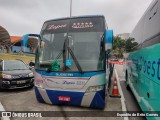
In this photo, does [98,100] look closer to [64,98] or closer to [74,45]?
[64,98]

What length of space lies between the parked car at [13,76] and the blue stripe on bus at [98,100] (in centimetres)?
429

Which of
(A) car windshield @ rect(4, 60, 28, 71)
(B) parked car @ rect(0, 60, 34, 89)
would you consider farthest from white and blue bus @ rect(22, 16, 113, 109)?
(A) car windshield @ rect(4, 60, 28, 71)

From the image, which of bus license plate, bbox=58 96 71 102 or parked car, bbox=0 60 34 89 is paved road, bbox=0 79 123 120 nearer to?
bus license plate, bbox=58 96 71 102

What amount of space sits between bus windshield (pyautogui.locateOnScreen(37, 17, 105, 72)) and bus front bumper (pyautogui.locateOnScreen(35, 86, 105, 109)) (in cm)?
73

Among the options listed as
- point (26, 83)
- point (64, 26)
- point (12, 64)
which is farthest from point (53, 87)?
point (12, 64)

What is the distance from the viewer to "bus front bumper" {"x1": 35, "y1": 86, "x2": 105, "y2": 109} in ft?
18.4

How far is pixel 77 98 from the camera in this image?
18.5 feet

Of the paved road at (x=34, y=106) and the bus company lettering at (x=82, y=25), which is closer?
the paved road at (x=34, y=106)

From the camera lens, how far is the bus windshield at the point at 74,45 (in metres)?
5.70

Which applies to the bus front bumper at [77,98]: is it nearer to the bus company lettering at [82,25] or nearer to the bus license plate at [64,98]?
the bus license plate at [64,98]

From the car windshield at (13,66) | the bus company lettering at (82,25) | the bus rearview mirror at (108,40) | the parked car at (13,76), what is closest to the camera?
the bus rearview mirror at (108,40)

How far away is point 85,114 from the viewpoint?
218 inches

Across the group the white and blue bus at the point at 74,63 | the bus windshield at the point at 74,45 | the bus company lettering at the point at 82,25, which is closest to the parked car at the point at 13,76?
the white and blue bus at the point at 74,63

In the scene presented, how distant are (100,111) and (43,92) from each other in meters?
1.96
